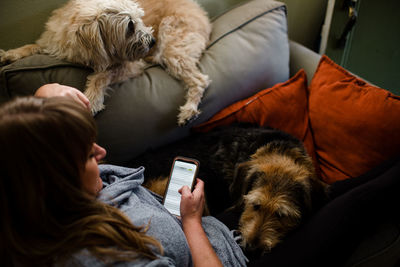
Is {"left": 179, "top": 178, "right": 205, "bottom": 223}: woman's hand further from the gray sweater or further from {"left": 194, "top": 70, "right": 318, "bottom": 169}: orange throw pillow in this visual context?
{"left": 194, "top": 70, "right": 318, "bottom": 169}: orange throw pillow

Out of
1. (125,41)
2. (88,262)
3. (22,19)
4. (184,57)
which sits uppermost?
(22,19)

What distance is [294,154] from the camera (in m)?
1.33

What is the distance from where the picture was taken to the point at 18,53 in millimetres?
1357

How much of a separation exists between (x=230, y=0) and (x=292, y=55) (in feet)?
2.19

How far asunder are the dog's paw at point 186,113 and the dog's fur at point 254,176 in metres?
0.13

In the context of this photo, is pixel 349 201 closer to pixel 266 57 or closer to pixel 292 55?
pixel 266 57

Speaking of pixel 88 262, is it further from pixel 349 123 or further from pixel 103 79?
pixel 349 123

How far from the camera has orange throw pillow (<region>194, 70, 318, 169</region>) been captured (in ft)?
5.06

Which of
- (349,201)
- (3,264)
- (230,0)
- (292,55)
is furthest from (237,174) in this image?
(230,0)

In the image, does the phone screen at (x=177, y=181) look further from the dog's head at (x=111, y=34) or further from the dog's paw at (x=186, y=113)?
the dog's head at (x=111, y=34)

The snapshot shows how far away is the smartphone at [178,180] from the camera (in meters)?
1.10

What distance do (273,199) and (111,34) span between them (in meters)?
1.24

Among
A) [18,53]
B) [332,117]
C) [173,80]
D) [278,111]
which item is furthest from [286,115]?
[18,53]

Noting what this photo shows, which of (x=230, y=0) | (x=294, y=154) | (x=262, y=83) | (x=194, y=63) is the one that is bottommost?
(x=294, y=154)
